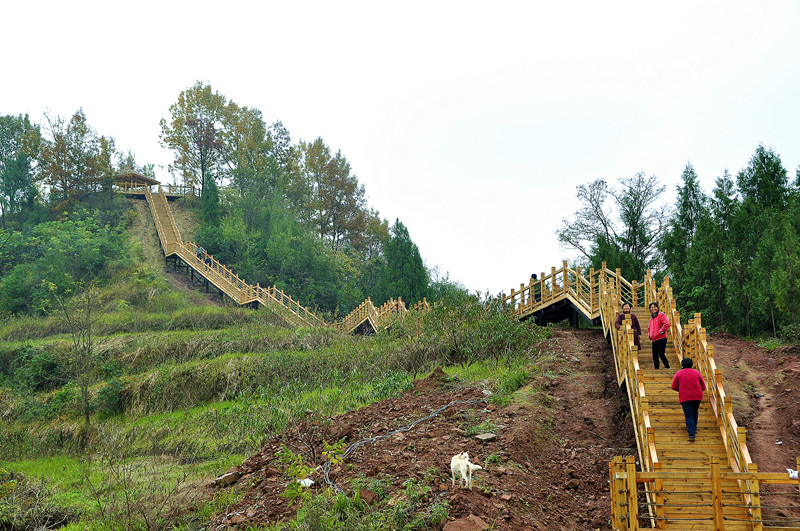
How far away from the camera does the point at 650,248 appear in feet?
96.2

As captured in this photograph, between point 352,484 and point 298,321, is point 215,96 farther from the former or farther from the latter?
point 352,484

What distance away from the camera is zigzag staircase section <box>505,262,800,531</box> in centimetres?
683

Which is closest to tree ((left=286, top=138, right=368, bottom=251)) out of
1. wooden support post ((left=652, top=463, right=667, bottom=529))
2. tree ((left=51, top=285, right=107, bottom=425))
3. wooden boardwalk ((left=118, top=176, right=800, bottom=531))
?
tree ((left=51, top=285, right=107, bottom=425))

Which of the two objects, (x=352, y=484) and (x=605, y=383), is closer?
(x=352, y=484)

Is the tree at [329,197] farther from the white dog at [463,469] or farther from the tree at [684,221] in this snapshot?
the white dog at [463,469]

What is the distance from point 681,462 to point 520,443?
2.24 meters

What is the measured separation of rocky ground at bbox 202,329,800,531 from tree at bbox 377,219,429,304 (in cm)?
1982

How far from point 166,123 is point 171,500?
134 feet

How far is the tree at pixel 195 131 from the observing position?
45.6 metres

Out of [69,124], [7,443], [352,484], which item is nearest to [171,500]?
[352,484]

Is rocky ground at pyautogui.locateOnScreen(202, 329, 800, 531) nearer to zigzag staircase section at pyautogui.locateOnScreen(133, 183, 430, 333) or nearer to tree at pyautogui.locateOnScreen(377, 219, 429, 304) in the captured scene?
zigzag staircase section at pyautogui.locateOnScreen(133, 183, 430, 333)

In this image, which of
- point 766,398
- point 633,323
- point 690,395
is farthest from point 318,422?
point 766,398

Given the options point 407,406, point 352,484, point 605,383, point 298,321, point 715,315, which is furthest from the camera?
point 298,321

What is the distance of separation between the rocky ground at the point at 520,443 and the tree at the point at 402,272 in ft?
65.0
